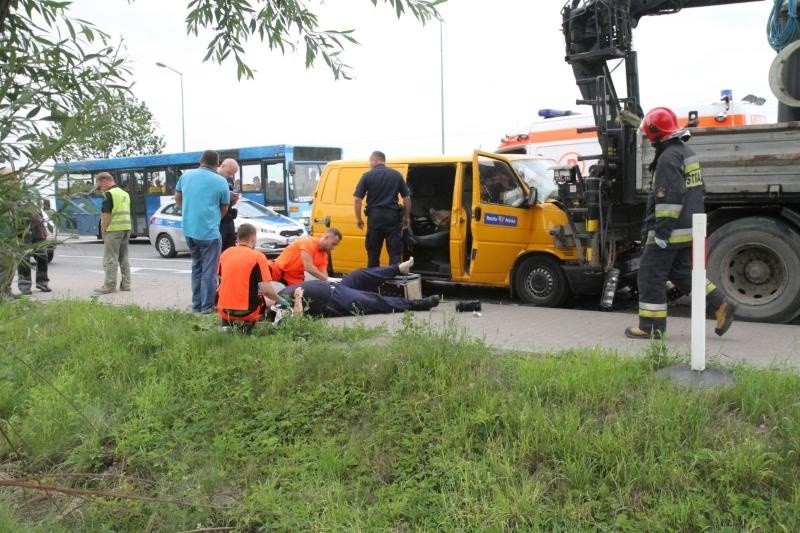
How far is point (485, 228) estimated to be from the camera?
816 centimetres

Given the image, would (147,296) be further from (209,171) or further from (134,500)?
(134,500)

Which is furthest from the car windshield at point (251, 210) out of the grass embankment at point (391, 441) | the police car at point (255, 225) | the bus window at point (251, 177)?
the grass embankment at point (391, 441)

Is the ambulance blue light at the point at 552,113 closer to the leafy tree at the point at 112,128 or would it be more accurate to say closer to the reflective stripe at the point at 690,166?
the reflective stripe at the point at 690,166

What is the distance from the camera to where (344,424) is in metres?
4.26

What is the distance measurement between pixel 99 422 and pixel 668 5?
689 cm

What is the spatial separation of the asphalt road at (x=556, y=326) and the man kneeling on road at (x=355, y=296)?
7.8 inches

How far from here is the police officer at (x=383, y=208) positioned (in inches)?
329

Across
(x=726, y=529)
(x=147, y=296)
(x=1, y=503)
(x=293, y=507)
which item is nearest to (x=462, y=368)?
(x=293, y=507)

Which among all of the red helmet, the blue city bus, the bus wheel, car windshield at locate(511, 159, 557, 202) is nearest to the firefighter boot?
the red helmet

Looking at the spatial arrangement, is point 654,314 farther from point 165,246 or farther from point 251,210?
point 165,246

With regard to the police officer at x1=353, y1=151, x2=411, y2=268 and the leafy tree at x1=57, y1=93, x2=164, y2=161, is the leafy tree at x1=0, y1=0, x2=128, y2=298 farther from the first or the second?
the police officer at x1=353, y1=151, x2=411, y2=268

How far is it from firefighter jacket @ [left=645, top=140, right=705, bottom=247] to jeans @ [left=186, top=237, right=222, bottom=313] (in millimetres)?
4631

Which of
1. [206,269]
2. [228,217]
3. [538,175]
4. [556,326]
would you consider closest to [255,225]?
[228,217]

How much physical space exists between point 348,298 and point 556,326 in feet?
6.98
